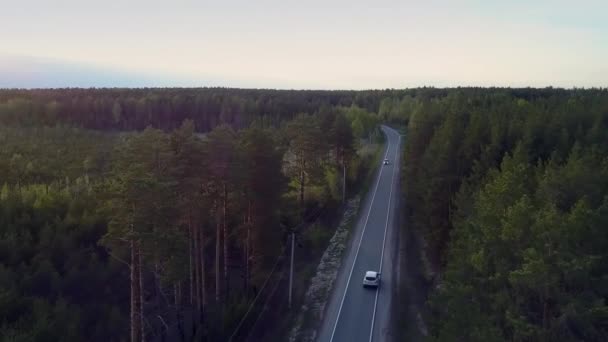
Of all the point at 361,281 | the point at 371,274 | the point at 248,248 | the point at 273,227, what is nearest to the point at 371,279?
the point at 371,274

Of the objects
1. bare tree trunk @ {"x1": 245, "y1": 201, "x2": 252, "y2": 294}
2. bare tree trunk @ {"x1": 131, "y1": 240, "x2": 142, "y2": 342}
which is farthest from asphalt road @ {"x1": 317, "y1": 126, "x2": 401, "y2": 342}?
bare tree trunk @ {"x1": 131, "y1": 240, "x2": 142, "y2": 342}

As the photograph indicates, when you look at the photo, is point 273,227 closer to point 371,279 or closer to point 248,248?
point 248,248

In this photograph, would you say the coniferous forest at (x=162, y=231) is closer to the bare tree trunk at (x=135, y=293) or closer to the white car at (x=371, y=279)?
the bare tree trunk at (x=135, y=293)

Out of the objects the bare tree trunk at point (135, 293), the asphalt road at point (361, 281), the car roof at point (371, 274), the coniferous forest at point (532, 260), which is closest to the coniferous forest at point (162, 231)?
the bare tree trunk at point (135, 293)

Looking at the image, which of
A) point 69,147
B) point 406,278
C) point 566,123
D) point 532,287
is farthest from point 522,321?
point 69,147

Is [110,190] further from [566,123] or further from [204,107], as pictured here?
[204,107]
